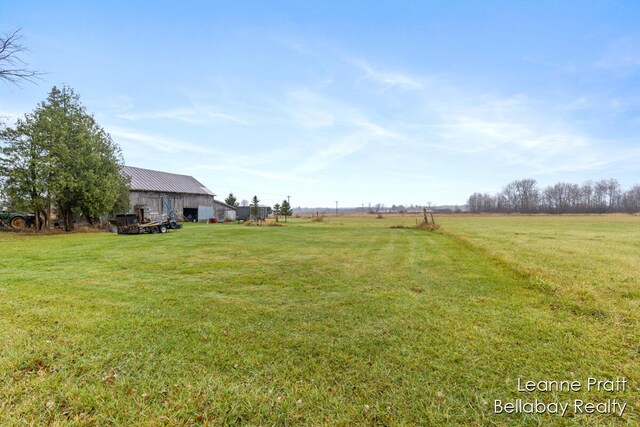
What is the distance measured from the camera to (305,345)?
345cm

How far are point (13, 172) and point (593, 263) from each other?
30.0 metres

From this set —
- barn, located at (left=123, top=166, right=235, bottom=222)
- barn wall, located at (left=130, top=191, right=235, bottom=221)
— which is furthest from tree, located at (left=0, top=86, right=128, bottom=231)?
barn wall, located at (left=130, top=191, right=235, bottom=221)

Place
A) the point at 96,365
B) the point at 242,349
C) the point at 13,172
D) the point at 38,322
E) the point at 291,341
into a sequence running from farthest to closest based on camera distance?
the point at 13,172 → the point at 38,322 → the point at 291,341 → the point at 242,349 → the point at 96,365

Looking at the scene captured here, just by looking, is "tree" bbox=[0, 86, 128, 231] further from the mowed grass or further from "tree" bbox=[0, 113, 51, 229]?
the mowed grass

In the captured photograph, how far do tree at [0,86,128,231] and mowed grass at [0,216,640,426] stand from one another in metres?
15.5

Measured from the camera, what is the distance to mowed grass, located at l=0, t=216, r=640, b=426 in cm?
239

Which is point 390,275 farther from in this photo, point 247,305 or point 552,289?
point 247,305

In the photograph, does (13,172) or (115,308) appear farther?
(13,172)

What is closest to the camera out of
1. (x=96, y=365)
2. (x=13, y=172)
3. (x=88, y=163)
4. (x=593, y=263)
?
(x=96, y=365)

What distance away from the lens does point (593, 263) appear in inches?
314

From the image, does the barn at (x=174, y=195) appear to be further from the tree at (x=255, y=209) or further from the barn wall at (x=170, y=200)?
the tree at (x=255, y=209)

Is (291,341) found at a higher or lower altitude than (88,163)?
lower

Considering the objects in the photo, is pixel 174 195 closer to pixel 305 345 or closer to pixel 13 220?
pixel 13 220

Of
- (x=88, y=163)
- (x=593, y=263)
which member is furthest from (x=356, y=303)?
(x=88, y=163)
